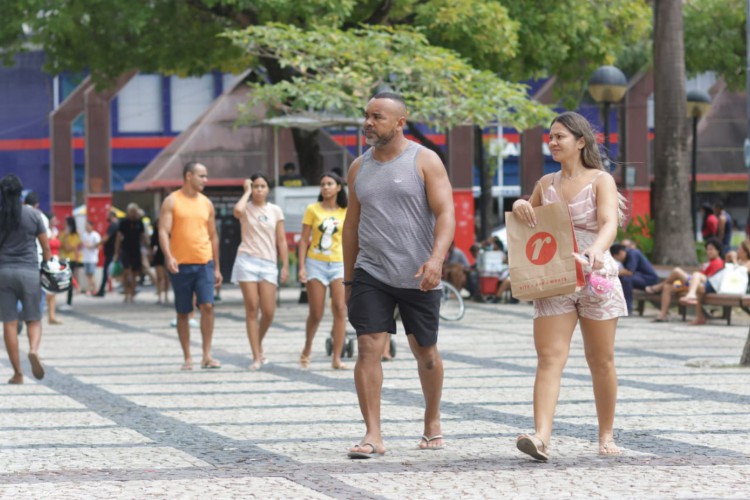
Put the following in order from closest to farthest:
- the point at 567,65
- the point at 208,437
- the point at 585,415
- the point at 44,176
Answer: the point at 208,437 → the point at 585,415 → the point at 567,65 → the point at 44,176

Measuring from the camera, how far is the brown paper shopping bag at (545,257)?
7391 millimetres

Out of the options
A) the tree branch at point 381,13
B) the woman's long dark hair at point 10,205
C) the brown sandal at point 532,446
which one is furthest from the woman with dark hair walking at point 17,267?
the tree branch at point 381,13

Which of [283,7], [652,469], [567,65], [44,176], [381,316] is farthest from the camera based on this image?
[44,176]

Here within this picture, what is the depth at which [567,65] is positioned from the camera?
27.8 meters

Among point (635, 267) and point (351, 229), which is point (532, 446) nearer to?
point (351, 229)

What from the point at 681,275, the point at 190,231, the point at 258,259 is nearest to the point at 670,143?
the point at 681,275

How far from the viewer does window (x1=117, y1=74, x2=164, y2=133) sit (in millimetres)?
54625

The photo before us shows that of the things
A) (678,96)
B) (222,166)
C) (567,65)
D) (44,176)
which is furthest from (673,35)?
(44,176)

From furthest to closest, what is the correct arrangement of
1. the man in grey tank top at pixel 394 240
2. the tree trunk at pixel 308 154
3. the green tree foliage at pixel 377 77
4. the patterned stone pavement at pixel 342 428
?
the tree trunk at pixel 308 154
the green tree foliage at pixel 377 77
the man in grey tank top at pixel 394 240
the patterned stone pavement at pixel 342 428

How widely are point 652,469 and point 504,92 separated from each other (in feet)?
48.9

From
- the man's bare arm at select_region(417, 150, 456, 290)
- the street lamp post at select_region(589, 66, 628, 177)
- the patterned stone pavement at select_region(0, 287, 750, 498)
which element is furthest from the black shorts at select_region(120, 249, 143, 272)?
the man's bare arm at select_region(417, 150, 456, 290)

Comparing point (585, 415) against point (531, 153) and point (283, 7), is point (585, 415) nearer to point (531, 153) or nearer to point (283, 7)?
point (283, 7)

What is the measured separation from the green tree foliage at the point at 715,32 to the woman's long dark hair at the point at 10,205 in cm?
2015

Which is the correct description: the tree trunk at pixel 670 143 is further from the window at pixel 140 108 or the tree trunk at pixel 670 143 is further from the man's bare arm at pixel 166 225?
the window at pixel 140 108
